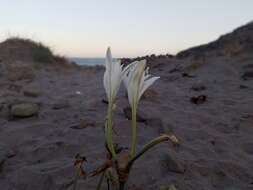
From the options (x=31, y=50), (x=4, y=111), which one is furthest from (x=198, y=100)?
(x=31, y=50)

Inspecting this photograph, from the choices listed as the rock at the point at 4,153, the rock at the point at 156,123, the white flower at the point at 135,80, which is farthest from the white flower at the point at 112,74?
the rock at the point at 156,123

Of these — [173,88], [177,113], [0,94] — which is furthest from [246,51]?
[0,94]

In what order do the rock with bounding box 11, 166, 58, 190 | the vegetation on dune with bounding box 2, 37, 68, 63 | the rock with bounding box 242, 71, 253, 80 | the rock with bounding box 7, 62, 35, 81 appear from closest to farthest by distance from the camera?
the rock with bounding box 11, 166, 58, 190, the rock with bounding box 242, 71, 253, 80, the rock with bounding box 7, 62, 35, 81, the vegetation on dune with bounding box 2, 37, 68, 63

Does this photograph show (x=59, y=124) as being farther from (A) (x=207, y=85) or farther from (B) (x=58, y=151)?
(A) (x=207, y=85)

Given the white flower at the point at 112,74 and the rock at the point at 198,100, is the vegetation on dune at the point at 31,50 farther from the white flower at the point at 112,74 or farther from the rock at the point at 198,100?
the white flower at the point at 112,74

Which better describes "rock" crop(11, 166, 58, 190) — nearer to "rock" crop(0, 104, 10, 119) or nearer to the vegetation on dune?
"rock" crop(0, 104, 10, 119)

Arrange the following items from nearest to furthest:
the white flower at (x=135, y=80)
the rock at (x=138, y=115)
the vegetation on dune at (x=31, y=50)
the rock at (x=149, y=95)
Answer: the white flower at (x=135, y=80) < the rock at (x=138, y=115) < the rock at (x=149, y=95) < the vegetation on dune at (x=31, y=50)

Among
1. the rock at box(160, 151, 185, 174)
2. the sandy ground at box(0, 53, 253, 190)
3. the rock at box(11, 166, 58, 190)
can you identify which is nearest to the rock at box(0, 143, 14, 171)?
the sandy ground at box(0, 53, 253, 190)
